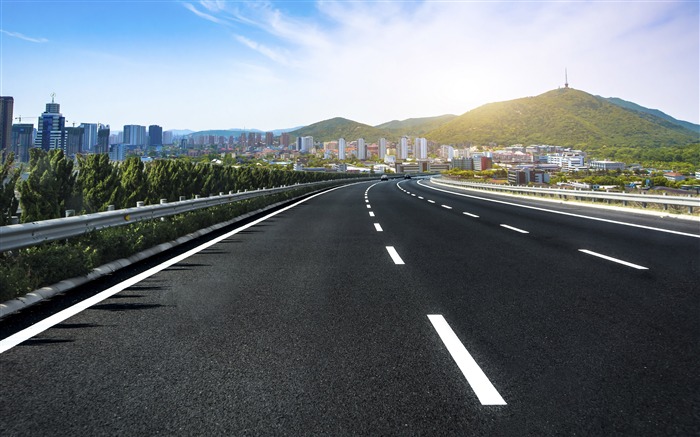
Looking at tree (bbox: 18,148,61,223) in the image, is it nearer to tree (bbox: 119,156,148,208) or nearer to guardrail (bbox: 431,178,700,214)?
tree (bbox: 119,156,148,208)

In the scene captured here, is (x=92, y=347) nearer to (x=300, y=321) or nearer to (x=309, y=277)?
(x=300, y=321)

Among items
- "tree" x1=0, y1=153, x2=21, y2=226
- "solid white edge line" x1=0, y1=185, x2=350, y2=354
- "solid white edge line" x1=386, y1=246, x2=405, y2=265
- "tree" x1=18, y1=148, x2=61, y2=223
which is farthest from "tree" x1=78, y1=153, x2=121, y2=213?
"solid white edge line" x1=386, y1=246, x2=405, y2=265

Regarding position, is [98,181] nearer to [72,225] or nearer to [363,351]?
[72,225]

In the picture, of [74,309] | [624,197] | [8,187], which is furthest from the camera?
[624,197]

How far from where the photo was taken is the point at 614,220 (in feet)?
53.3

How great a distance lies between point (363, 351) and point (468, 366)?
851 mm

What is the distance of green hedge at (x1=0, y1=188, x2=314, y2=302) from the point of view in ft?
18.3

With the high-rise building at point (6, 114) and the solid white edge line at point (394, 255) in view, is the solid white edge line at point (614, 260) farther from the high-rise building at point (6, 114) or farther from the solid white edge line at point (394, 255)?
the high-rise building at point (6, 114)

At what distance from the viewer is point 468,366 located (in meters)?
3.62

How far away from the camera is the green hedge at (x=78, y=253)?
5590 mm

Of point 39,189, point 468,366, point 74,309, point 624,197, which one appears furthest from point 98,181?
point 624,197

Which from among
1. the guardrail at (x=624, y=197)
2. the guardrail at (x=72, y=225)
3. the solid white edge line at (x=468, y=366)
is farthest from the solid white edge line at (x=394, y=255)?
the guardrail at (x=624, y=197)

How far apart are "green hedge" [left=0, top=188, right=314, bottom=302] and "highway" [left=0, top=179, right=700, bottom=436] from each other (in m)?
0.50

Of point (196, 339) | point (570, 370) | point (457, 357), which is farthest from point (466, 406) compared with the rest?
point (196, 339)
